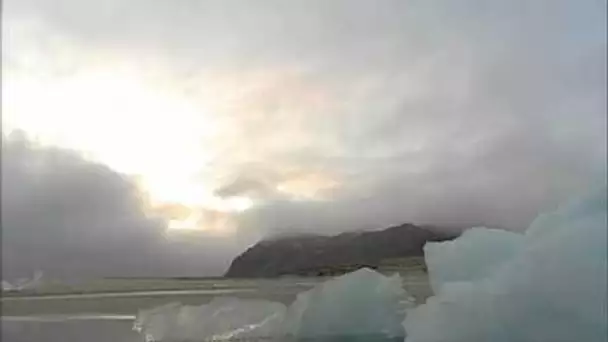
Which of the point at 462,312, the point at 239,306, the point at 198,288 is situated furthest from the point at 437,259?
the point at 198,288

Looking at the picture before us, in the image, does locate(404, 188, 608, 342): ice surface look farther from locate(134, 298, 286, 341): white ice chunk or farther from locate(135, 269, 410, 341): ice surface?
locate(134, 298, 286, 341): white ice chunk

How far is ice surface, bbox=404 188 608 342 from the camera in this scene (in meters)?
4.23

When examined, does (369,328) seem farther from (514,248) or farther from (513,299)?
(513,299)

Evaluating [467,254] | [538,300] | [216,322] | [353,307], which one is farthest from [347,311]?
[538,300]

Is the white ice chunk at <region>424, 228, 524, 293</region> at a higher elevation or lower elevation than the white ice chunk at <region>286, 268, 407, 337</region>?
higher

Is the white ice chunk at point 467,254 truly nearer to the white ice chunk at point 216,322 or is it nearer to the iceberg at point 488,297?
the iceberg at point 488,297

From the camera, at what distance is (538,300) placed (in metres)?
4.32

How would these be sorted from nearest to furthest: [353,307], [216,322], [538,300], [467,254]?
[538,300], [467,254], [353,307], [216,322]

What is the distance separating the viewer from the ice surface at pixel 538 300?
166 inches

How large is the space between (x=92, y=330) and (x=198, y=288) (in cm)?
1280

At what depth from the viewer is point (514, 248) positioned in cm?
551

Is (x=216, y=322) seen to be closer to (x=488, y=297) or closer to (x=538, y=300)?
(x=488, y=297)

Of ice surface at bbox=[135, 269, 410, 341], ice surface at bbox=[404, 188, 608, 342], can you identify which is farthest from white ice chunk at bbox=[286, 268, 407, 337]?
ice surface at bbox=[404, 188, 608, 342]

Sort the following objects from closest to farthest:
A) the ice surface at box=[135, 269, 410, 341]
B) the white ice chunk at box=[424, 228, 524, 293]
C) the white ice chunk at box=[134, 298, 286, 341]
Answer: the white ice chunk at box=[424, 228, 524, 293], the ice surface at box=[135, 269, 410, 341], the white ice chunk at box=[134, 298, 286, 341]
